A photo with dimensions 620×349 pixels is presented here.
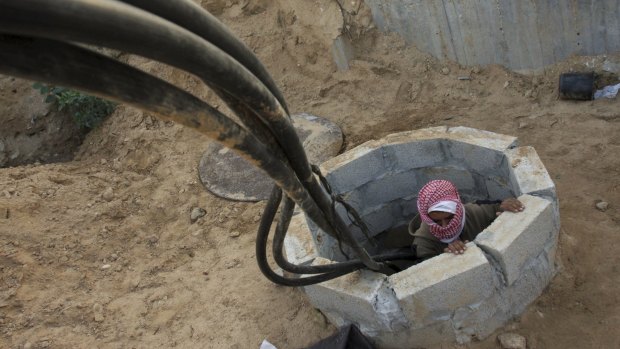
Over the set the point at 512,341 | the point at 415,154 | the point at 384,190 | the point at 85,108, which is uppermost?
the point at 85,108

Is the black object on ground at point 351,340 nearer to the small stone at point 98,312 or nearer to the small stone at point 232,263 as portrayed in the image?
the small stone at point 232,263

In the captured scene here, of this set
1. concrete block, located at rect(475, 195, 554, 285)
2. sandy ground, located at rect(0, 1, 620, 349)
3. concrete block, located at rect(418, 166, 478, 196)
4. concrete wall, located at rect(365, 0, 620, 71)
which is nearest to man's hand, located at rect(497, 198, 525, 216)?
concrete block, located at rect(475, 195, 554, 285)

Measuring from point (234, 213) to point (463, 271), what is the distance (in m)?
2.68

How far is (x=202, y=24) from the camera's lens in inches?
59.9

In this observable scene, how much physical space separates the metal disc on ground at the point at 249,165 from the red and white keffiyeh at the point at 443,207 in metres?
2.05

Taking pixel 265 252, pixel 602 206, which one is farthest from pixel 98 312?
pixel 602 206

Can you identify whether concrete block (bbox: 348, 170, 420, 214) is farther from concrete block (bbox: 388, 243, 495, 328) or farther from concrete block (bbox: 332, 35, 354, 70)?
concrete block (bbox: 332, 35, 354, 70)

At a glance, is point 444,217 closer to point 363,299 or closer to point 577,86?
point 363,299

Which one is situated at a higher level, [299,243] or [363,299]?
[299,243]

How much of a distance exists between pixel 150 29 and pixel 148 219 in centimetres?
417

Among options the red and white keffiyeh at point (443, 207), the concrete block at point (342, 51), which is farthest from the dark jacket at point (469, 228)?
the concrete block at point (342, 51)

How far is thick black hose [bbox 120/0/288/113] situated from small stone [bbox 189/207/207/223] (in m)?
3.50

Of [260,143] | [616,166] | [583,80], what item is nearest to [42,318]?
[260,143]

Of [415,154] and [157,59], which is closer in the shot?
[157,59]
